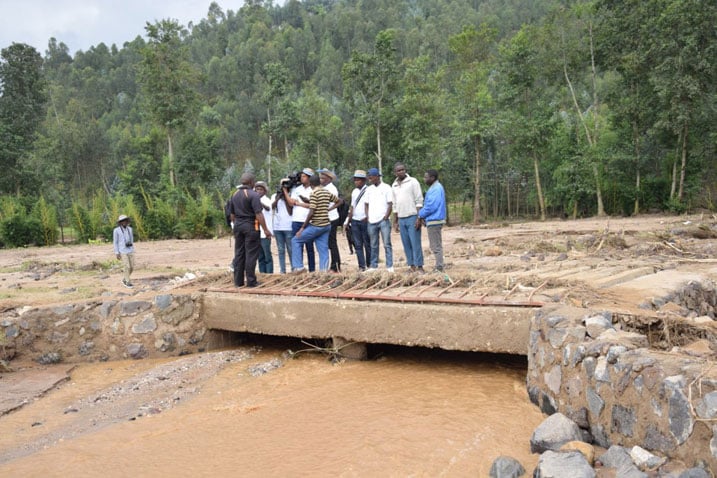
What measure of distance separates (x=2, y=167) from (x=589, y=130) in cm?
3039

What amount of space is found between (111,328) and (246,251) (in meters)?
2.12

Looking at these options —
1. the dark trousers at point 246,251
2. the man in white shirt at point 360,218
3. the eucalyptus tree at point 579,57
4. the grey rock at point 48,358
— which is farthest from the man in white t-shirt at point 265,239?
the eucalyptus tree at point 579,57

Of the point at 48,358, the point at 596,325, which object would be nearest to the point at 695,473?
the point at 596,325

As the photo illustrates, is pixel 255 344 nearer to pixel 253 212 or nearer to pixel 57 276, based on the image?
pixel 253 212

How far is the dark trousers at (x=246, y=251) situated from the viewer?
7625 millimetres

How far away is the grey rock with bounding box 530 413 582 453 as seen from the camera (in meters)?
3.80

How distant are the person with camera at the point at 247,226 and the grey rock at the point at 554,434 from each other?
4.69 m

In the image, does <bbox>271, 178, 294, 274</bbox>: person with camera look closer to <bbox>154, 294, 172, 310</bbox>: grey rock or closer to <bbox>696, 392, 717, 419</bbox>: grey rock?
<bbox>154, 294, 172, 310</bbox>: grey rock

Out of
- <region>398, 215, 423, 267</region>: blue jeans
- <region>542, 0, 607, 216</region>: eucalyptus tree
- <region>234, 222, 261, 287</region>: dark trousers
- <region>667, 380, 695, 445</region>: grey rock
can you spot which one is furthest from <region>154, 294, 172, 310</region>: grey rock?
<region>542, 0, 607, 216</region>: eucalyptus tree

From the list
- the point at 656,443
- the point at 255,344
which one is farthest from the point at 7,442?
the point at 656,443

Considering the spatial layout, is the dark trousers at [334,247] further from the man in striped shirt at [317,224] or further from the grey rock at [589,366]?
the grey rock at [589,366]

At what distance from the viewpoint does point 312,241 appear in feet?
26.6

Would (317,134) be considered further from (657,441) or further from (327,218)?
(657,441)

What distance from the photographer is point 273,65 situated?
3006 centimetres
